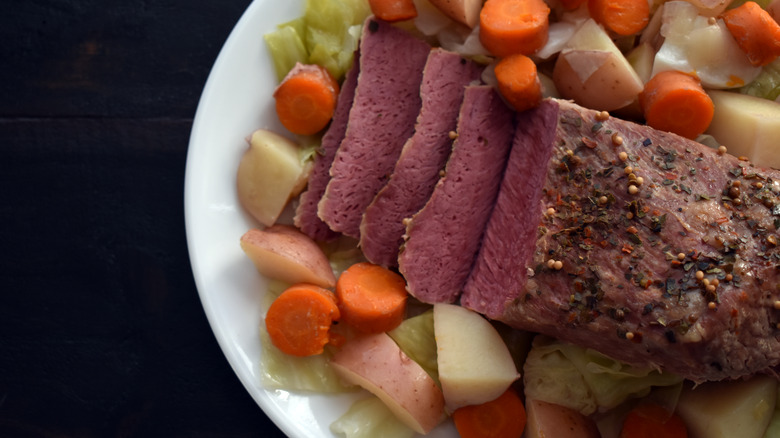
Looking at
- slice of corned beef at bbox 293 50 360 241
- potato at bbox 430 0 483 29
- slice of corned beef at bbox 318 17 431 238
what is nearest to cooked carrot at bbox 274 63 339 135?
slice of corned beef at bbox 293 50 360 241

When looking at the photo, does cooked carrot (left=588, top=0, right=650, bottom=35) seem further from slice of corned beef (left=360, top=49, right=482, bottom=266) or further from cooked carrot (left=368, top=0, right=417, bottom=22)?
cooked carrot (left=368, top=0, right=417, bottom=22)

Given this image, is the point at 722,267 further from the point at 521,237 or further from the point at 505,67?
the point at 505,67

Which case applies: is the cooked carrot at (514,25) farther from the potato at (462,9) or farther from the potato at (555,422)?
the potato at (555,422)

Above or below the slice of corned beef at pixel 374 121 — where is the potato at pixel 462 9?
above

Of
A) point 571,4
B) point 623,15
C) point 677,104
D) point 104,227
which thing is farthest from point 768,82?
point 104,227

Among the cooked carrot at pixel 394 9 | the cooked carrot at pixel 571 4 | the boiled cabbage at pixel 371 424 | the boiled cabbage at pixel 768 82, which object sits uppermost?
the cooked carrot at pixel 571 4

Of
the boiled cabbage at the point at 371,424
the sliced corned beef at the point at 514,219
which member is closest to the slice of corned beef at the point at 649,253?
the sliced corned beef at the point at 514,219
